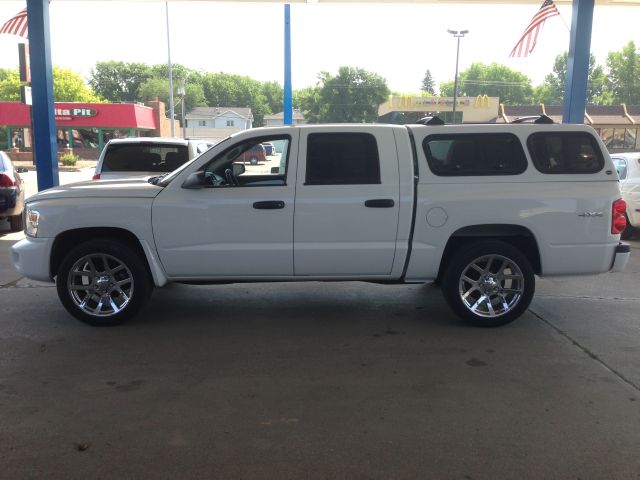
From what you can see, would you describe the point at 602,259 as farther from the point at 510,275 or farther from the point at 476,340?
the point at 476,340

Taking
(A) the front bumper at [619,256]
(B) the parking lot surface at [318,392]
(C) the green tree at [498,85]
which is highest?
(C) the green tree at [498,85]

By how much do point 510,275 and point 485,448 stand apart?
2529 mm

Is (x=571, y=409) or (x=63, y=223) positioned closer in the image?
(x=571, y=409)

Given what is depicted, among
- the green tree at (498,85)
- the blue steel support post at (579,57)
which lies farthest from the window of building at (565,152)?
the green tree at (498,85)

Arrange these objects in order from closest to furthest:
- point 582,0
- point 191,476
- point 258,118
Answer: point 191,476
point 582,0
point 258,118

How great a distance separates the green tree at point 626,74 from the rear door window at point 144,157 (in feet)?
320

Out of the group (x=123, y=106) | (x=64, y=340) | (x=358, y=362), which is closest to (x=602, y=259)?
(x=358, y=362)

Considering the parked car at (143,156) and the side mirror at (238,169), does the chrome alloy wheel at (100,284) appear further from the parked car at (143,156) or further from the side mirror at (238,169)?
the parked car at (143,156)

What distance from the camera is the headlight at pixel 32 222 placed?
5449mm

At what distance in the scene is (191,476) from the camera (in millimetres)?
3059

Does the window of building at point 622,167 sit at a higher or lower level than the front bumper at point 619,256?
higher

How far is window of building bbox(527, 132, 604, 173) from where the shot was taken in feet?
18.1

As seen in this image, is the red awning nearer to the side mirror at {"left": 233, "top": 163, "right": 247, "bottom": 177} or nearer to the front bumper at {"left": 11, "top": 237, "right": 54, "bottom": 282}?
the front bumper at {"left": 11, "top": 237, "right": 54, "bottom": 282}

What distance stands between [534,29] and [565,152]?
27.4 ft
